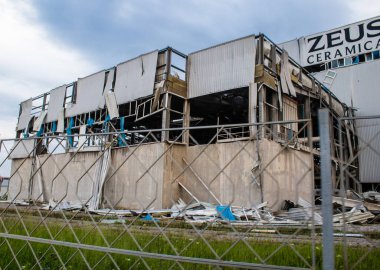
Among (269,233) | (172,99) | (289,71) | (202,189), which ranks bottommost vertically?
(269,233)

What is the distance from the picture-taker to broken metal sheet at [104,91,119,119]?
17781mm

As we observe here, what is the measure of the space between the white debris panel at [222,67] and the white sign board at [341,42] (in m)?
12.2

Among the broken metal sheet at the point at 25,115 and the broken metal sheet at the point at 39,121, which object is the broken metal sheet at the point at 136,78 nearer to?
the broken metal sheet at the point at 39,121

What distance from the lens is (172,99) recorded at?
1648 centimetres

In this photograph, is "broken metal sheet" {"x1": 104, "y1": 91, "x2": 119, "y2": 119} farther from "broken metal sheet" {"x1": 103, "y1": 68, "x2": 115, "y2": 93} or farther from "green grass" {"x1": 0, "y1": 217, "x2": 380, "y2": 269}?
"green grass" {"x1": 0, "y1": 217, "x2": 380, "y2": 269}

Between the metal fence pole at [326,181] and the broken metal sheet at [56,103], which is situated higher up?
the broken metal sheet at [56,103]

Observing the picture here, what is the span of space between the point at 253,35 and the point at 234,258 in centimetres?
1185

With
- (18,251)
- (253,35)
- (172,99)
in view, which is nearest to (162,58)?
(172,99)

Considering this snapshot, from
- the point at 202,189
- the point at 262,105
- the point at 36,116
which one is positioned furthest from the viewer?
the point at 36,116

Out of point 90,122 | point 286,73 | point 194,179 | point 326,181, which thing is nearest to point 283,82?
point 286,73

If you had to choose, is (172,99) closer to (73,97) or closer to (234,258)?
(73,97)

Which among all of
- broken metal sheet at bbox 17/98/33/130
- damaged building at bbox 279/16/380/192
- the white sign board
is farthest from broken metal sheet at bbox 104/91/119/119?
the white sign board

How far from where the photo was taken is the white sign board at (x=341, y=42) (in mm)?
22594

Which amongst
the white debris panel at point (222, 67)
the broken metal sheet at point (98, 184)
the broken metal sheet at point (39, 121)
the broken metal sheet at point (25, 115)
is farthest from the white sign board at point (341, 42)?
the broken metal sheet at point (25, 115)
